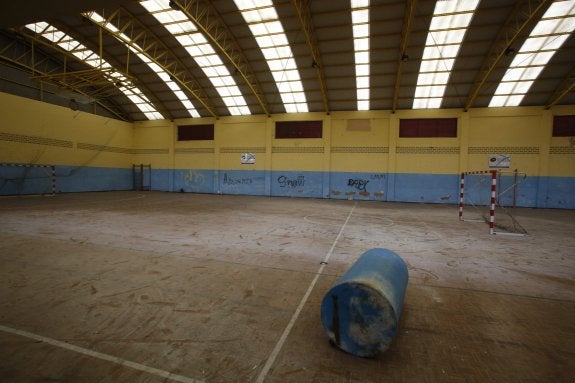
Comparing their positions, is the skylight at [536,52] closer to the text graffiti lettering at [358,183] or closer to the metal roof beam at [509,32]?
the metal roof beam at [509,32]

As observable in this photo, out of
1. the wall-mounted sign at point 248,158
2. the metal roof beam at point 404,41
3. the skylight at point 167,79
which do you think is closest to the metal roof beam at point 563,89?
the metal roof beam at point 404,41

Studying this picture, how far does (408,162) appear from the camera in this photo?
2102cm

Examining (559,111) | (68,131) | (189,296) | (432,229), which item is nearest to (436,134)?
(559,111)

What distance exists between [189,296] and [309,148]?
66.5 ft

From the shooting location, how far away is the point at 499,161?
19.5m

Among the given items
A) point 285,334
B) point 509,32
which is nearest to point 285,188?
point 509,32

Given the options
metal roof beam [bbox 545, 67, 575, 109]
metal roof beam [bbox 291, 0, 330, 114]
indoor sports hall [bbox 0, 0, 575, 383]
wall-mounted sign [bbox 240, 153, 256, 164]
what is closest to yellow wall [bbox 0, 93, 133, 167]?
indoor sports hall [bbox 0, 0, 575, 383]

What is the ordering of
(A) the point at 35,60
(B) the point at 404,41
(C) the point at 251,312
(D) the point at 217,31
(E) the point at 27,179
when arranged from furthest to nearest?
(A) the point at 35,60 < (E) the point at 27,179 < (D) the point at 217,31 < (B) the point at 404,41 < (C) the point at 251,312

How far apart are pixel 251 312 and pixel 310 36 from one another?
656 inches

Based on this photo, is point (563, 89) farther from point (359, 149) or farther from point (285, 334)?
point (285, 334)

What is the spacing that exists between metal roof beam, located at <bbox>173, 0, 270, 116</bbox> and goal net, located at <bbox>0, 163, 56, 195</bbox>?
48.5 feet

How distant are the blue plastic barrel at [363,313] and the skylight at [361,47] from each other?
15.7 m

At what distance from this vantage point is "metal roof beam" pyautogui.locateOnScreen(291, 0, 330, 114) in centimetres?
1409

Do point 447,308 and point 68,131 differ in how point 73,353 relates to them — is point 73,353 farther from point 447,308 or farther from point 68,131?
point 68,131
